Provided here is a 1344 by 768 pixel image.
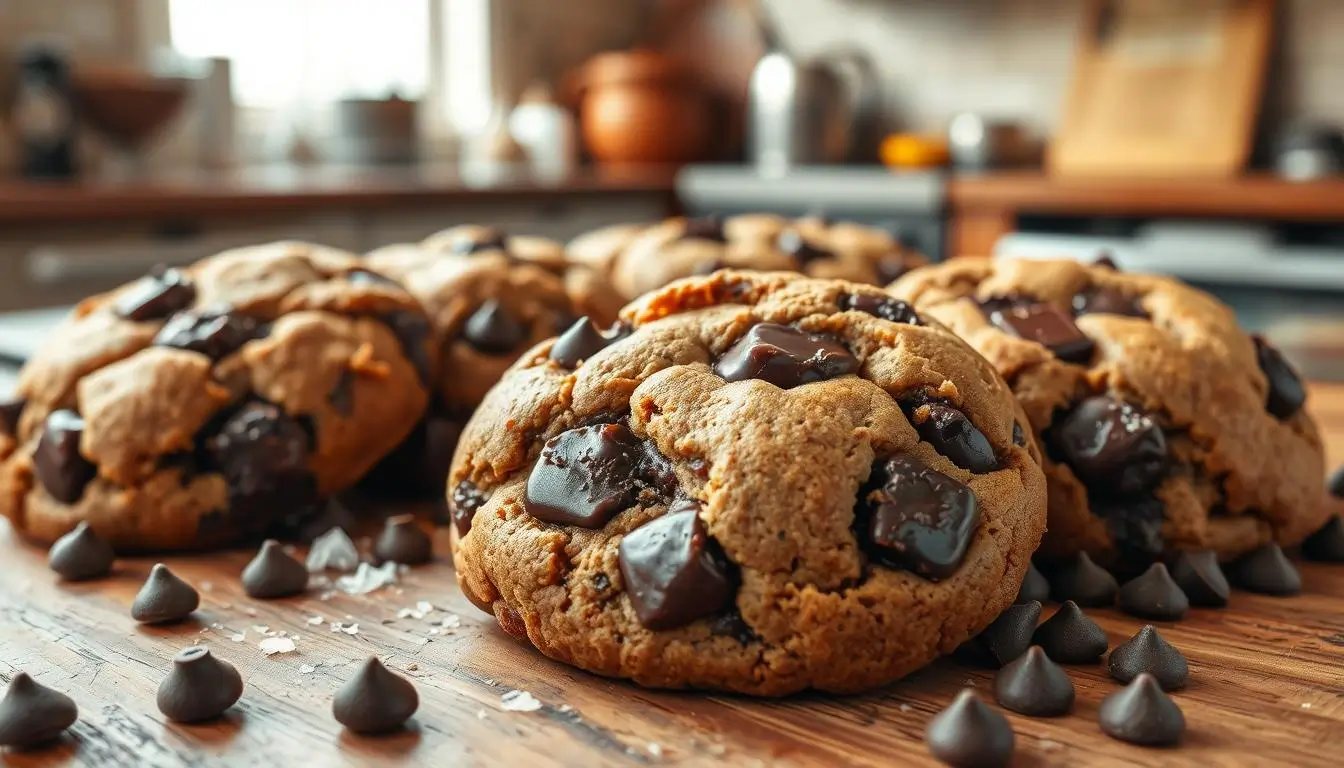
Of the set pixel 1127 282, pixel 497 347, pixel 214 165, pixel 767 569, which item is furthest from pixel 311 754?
pixel 214 165

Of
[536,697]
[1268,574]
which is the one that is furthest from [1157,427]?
Result: [536,697]

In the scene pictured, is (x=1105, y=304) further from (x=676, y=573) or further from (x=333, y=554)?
(x=333, y=554)

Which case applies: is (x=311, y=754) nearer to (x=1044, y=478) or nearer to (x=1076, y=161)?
(x=1044, y=478)

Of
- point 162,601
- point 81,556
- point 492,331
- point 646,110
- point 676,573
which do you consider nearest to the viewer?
point 676,573

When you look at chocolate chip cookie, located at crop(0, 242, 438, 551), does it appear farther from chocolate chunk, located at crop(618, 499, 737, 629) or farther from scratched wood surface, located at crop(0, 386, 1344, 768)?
chocolate chunk, located at crop(618, 499, 737, 629)

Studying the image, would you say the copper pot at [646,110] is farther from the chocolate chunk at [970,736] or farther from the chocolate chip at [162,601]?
the chocolate chunk at [970,736]

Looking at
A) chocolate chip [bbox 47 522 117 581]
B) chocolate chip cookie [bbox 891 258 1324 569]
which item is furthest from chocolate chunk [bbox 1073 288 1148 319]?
chocolate chip [bbox 47 522 117 581]

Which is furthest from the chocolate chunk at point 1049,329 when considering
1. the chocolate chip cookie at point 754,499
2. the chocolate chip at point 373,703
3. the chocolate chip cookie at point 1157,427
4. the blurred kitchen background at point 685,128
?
the blurred kitchen background at point 685,128
